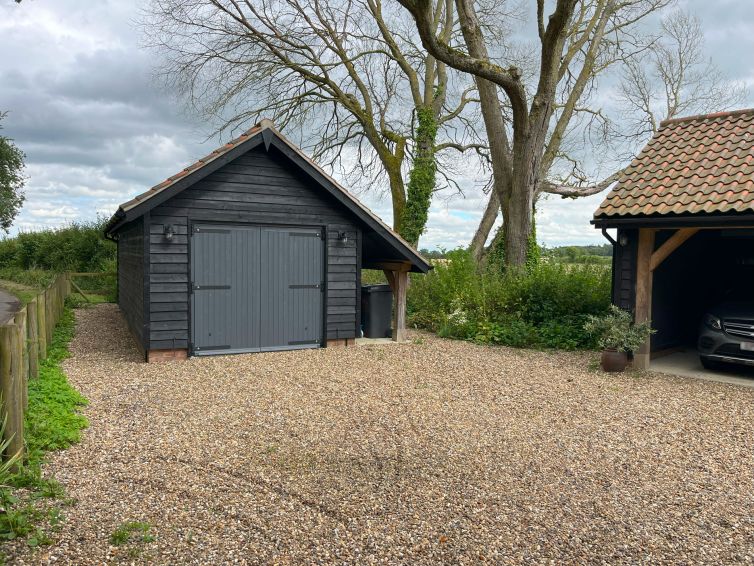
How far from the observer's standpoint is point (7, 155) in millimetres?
28750

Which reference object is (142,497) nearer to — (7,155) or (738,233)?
(738,233)

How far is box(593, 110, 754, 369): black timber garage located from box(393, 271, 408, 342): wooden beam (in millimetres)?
4028

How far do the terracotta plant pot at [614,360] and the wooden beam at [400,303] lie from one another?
13.4ft

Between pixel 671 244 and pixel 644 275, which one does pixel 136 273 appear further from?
pixel 671 244

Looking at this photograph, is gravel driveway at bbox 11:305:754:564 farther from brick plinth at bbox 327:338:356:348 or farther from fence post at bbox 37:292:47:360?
brick plinth at bbox 327:338:356:348

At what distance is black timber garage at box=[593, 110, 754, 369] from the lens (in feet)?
29.9

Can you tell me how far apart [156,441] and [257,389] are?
2271 millimetres

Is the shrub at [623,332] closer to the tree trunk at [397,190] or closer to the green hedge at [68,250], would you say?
the tree trunk at [397,190]

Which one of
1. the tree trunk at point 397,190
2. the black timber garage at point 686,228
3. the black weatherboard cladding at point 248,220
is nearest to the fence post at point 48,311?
the black weatherboard cladding at point 248,220

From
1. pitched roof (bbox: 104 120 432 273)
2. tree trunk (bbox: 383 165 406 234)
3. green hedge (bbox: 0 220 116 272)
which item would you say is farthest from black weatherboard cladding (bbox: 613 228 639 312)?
green hedge (bbox: 0 220 116 272)

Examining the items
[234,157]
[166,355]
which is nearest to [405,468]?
[166,355]

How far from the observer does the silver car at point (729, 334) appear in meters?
9.04

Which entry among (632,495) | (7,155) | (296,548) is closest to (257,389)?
(296,548)

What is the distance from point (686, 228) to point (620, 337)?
6.38 feet
